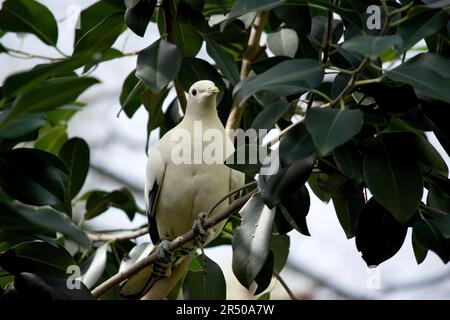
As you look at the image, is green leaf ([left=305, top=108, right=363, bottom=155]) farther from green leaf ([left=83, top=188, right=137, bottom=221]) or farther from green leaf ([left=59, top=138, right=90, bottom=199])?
green leaf ([left=83, top=188, right=137, bottom=221])

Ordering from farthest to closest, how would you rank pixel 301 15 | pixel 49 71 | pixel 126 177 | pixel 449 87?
pixel 126 177 < pixel 301 15 < pixel 449 87 < pixel 49 71

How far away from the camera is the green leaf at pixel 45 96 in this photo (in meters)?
1.57

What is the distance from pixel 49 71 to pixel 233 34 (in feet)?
4.72

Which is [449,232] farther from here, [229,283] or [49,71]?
[229,283]

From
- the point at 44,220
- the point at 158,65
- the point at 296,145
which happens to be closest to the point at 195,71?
the point at 158,65

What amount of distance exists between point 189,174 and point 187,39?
47 cm

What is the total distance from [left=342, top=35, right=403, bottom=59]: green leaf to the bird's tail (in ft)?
4.45

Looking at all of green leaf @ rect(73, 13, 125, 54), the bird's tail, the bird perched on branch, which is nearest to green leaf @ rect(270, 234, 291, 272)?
the bird perched on branch

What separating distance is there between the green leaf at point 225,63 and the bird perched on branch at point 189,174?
0.82 ft

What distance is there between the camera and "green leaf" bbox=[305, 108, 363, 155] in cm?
158

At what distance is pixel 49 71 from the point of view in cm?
155

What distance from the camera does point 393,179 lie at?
1838 mm

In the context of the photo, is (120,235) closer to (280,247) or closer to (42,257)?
(280,247)
